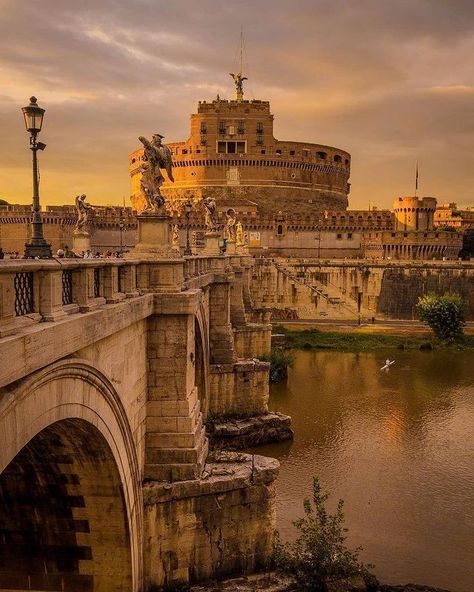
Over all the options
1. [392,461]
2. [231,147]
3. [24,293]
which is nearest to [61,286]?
[24,293]

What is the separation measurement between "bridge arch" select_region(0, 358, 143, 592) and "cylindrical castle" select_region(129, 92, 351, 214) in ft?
227

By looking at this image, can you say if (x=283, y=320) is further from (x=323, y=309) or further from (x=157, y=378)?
(x=157, y=378)

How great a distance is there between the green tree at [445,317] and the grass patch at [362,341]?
580 mm

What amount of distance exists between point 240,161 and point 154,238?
6940cm

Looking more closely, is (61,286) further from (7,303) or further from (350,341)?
(350,341)

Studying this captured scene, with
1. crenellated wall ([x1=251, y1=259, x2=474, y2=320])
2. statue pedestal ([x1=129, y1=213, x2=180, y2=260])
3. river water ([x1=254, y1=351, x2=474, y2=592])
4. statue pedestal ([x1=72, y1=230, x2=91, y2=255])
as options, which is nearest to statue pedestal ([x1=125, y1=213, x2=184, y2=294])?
statue pedestal ([x1=129, y1=213, x2=180, y2=260])

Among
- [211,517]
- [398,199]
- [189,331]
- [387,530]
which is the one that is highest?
[398,199]

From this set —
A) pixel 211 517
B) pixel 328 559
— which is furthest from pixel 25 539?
pixel 328 559

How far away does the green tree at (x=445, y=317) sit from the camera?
4147 cm

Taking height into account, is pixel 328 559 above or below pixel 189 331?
below

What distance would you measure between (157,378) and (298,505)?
24.8ft

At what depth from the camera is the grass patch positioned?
4069 cm

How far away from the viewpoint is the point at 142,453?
10266 millimetres

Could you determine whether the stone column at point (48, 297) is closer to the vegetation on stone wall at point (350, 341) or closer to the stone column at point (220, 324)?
the stone column at point (220, 324)
